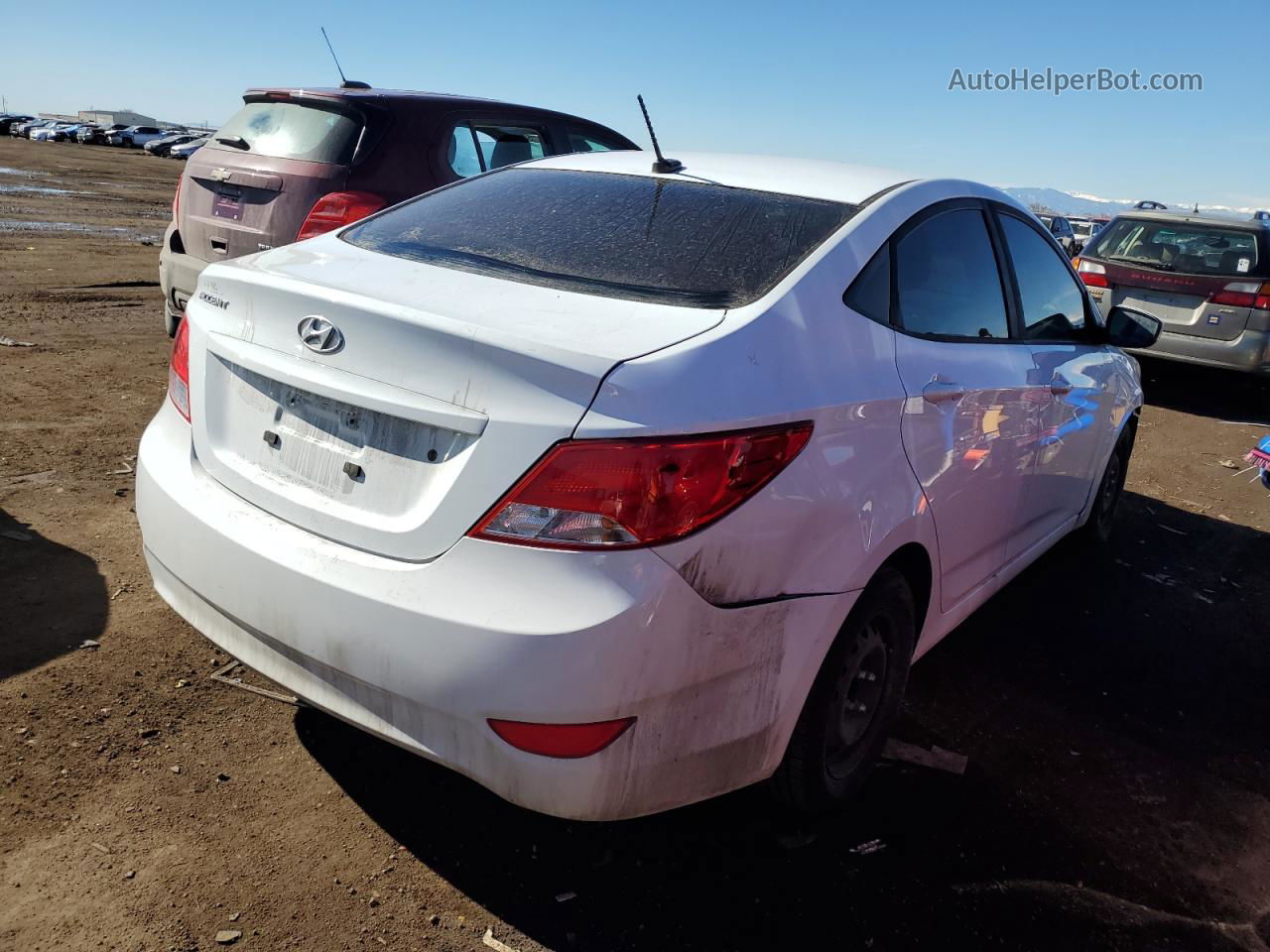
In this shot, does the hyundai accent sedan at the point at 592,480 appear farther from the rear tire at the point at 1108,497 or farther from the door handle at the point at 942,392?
the rear tire at the point at 1108,497

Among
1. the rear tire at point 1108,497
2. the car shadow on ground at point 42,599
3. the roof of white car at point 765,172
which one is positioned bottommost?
the car shadow on ground at point 42,599

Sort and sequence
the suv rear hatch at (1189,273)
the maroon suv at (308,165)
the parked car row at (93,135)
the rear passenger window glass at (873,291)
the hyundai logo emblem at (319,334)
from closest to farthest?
the hyundai logo emblem at (319,334), the rear passenger window glass at (873,291), the maroon suv at (308,165), the suv rear hatch at (1189,273), the parked car row at (93,135)

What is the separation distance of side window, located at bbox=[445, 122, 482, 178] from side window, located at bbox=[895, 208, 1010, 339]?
343 centimetres

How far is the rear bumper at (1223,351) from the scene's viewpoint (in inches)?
360

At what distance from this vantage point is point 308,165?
5.57m

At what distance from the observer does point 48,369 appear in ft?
21.4

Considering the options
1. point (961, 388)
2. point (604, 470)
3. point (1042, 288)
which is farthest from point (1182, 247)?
point (604, 470)

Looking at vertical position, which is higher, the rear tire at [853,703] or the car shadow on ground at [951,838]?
the rear tire at [853,703]

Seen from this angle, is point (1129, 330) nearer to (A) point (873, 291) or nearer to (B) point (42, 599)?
(A) point (873, 291)

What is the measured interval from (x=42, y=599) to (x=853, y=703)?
9.03ft

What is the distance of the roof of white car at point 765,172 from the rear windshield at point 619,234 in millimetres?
65

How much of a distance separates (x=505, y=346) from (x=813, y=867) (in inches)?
61.9

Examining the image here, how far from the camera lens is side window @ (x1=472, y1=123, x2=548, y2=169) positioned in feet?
20.7

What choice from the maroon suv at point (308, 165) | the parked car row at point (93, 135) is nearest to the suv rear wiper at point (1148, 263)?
the maroon suv at point (308, 165)
